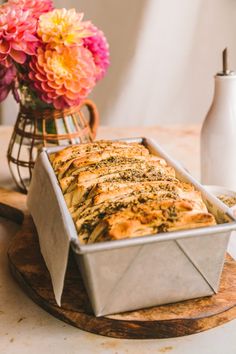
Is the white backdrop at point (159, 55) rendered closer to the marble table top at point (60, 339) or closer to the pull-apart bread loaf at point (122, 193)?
the pull-apart bread loaf at point (122, 193)

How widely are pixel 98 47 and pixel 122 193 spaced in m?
0.59

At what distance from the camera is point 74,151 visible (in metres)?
1.34

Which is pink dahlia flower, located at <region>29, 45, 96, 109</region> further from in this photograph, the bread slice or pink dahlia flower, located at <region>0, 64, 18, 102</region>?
the bread slice

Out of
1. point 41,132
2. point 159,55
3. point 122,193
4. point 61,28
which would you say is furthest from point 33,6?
point 159,55

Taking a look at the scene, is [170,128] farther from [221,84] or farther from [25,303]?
[25,303]

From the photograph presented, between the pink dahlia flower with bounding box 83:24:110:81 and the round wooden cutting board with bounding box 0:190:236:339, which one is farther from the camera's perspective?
the pink dahlia flower with bounding box 83:24:110:81

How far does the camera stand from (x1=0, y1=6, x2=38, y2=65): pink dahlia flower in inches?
51.3

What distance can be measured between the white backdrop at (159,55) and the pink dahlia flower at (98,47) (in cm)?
125

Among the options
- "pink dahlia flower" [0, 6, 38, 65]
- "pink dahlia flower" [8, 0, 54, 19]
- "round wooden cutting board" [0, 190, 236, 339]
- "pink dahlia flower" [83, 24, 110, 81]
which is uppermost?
"pink dahlia flower" [8, 0, 54, 19]

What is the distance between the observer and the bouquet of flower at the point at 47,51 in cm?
132

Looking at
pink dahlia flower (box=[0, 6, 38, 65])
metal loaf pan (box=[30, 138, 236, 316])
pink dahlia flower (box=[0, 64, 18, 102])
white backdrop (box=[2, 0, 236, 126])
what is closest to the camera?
metal loaf pan (box=[30, 138, 236, 316])

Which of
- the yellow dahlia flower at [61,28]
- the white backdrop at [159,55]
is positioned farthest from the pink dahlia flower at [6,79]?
the white backdrop at [159,55]

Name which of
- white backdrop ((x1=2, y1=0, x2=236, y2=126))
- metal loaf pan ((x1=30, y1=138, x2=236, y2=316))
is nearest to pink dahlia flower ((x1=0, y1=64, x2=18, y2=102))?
metal loaf pan ((x1=30, y1=138, x2=236, y2=316))

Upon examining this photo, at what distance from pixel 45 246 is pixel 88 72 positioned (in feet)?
1.74
